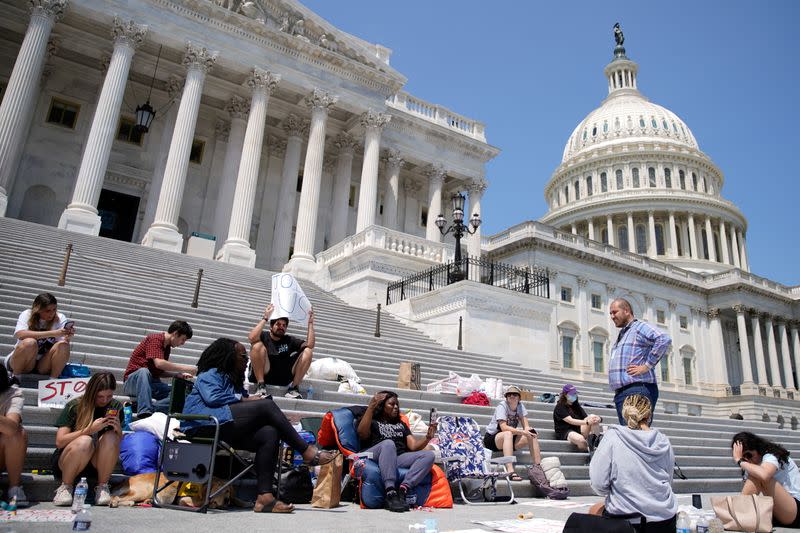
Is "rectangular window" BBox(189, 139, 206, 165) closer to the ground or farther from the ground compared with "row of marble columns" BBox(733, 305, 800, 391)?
farther from the ground

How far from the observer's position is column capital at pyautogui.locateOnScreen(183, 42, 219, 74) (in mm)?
A: 25500

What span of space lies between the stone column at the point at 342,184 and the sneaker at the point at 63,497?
26476 mm

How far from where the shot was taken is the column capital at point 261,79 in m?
26.9

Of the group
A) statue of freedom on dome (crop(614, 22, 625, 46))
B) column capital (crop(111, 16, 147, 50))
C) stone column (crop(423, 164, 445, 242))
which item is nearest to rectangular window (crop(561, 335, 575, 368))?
stone column (crop(423, 164, 445, 242))

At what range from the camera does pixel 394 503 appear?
5.78m

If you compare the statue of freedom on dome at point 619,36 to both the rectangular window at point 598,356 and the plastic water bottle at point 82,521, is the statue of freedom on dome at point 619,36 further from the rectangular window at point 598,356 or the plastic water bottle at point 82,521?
the plastic water bottle at point 82,521

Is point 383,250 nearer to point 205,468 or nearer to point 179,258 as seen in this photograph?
point 179,258

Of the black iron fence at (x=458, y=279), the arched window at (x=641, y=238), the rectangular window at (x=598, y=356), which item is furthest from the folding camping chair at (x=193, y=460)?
the arched window at (x=641, y=238)

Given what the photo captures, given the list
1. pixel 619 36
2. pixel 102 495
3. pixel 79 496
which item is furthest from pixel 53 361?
pixel 619 36

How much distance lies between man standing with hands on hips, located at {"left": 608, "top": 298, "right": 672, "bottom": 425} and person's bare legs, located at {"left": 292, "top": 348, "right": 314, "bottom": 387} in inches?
169

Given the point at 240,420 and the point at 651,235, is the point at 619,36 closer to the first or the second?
the point at 651,235

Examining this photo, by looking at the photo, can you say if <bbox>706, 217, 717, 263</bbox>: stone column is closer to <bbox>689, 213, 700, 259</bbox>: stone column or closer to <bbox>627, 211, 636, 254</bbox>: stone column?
<bbox>689, 213, 700, 259</bbox>: stone column

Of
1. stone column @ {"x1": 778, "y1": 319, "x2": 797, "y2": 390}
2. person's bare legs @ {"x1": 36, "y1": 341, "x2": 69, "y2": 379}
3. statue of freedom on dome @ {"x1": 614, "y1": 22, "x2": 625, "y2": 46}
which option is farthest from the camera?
statue of freedom on dome @ {"x1": 614, "y1": 22, "x2": 625, "y2": 46}

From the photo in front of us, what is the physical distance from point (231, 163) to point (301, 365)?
22.3 meters
